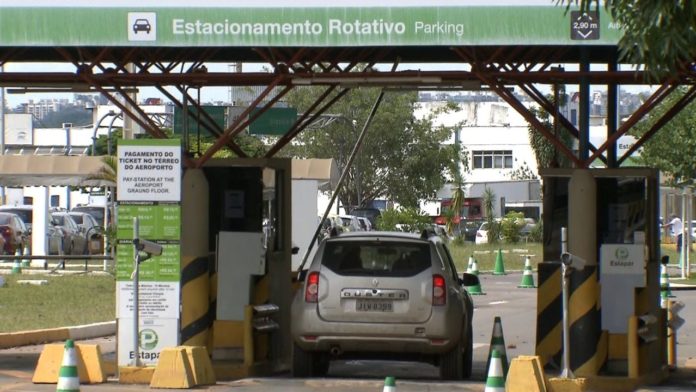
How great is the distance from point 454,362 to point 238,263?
274cm

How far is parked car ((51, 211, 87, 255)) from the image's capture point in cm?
4412

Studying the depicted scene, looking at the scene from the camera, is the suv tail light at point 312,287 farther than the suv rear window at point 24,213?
No

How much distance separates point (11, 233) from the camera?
136 feet

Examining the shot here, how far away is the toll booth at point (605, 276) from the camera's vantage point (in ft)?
47.0

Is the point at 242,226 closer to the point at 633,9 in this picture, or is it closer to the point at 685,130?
the point at 633,9

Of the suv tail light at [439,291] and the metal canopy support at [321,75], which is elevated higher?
the metal canopy support at [321,75]

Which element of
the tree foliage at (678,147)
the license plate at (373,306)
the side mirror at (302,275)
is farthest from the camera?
the tree foliage at (678,147)

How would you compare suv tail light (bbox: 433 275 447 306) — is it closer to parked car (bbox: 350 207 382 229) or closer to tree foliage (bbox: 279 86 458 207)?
parked car (bbox: 350 207 382 229)

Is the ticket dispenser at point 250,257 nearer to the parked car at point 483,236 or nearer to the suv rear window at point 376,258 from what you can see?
the suv rear window at point 376,258

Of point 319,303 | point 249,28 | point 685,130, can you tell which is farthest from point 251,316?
point 685,130

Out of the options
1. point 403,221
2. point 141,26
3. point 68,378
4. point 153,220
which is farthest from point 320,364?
point 403,221

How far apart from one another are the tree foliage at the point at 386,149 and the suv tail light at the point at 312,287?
189 feet

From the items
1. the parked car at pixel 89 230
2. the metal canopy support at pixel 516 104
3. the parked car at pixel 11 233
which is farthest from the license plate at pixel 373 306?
the parked car at pixel 11 233

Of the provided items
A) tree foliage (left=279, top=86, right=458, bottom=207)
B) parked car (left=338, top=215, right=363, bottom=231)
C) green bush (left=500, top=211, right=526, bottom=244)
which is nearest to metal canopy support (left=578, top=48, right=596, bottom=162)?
parked car (left=338, top=215, right=363, bottom=231)
